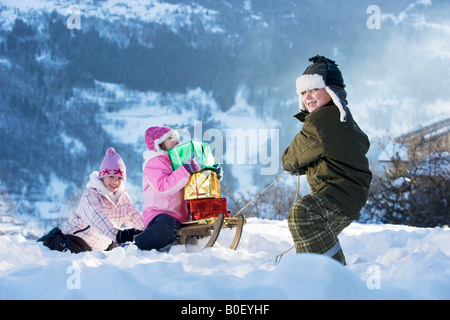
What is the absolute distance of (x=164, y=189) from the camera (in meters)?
4.70

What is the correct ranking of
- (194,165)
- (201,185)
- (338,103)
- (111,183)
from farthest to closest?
(111,183), (194,165), (201,185), (338,103)

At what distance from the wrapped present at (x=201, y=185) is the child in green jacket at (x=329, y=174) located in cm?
123

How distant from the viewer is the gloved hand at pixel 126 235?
4.78 m

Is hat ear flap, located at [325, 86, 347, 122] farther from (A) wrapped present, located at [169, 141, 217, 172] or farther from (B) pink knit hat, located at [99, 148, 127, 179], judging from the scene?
(B) pink knit hat, located at [99, 148, 127, 179]

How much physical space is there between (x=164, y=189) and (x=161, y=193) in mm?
56

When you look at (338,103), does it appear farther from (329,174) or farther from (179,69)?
(179,69)

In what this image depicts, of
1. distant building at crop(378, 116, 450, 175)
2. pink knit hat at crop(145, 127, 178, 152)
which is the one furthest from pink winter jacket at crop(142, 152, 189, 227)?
distant building at crop(378, 116, 450, 175)

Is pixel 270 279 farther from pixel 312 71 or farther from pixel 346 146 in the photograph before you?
pixel 312 71

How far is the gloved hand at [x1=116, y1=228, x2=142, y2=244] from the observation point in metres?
4.78

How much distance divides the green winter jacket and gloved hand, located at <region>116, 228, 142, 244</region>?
6.81 ft

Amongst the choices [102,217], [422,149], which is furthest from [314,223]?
[422,149]

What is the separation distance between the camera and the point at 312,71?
11.9ft

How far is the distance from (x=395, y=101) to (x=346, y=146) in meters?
82.3
